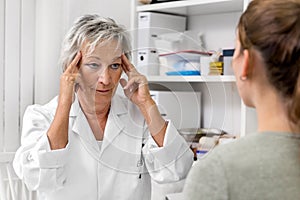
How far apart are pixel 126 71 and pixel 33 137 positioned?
1.26 ft

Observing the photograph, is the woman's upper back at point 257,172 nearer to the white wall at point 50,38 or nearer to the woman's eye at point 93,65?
the woman's eye at point 93,65

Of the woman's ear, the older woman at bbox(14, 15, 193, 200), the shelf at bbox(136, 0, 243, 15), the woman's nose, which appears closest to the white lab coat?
the older woman at bbox(14, 15, 193, 200)

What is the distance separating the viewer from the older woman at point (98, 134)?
1.51m

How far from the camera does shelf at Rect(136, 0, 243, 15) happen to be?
1812 mm

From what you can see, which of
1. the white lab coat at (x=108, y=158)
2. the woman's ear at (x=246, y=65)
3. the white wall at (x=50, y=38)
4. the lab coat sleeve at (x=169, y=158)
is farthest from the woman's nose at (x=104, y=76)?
the woman's ear at (x=246, y=65)

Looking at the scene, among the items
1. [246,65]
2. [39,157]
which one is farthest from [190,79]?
[246,65]

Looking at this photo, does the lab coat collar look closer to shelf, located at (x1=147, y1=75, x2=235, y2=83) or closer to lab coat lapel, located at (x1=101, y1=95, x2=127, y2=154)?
lab coat lapel, located at (x1=101, y1=95, x2=127, y2=154)

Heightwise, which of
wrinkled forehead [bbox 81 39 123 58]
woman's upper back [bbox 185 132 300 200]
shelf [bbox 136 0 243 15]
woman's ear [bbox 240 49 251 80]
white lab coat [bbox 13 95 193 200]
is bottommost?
white lab coat [bbox 13 95 193 200]

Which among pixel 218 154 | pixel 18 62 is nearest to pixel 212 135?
pixel 18 62

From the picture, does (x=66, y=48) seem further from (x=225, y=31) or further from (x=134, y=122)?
(x=225, y=31)

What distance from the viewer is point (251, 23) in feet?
2.63

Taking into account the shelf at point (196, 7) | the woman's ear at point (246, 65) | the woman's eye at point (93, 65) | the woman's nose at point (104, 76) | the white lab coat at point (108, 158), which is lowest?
the white lab coat at point (108, 158)

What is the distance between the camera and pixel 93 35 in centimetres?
149

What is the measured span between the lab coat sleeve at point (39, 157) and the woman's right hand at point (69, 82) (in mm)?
109
